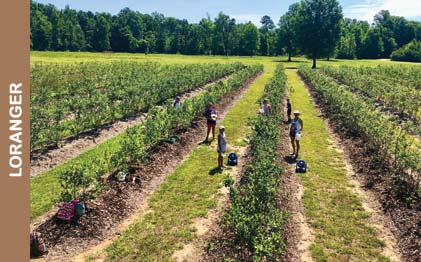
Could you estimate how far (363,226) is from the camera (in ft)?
36.3

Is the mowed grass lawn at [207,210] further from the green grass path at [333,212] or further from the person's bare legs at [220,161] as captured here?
the person's bare legs at [220,161]

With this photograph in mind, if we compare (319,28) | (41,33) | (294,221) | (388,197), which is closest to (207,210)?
(294,221)

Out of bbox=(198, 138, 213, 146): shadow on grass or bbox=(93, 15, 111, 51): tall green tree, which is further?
bbox=(93, 15, 111, 51): tall green tree

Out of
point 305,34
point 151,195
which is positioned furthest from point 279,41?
point 151,195

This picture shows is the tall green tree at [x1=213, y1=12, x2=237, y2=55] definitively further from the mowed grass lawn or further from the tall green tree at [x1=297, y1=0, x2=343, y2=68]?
the mowed grass lawn

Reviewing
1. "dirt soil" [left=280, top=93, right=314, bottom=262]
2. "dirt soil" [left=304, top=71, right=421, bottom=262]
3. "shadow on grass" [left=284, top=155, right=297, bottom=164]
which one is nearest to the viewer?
"dirt soil" [left=280, top=93, right=314, bottom=262]

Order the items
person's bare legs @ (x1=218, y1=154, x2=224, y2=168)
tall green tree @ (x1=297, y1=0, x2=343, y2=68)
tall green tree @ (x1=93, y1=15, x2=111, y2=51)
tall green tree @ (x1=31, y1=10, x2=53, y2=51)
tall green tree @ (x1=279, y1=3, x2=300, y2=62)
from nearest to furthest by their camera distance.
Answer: person's bare legs @ (x1=218, y1=154, x2=224, y2=168) < tall green tree @ (x1=297, y1=0, x2=343, y2=68) < tall green tree @ (x1=279, y1=3, x2=300, y2=62) < tall green tree @ (x1=31, y1=10, x2=53, y2=51) < tall green tree @ (x1=93, y1=15, x2=111, y2=51)

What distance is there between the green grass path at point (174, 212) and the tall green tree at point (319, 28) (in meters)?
63.1

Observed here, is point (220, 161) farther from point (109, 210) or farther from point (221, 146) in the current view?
point (109, 210)

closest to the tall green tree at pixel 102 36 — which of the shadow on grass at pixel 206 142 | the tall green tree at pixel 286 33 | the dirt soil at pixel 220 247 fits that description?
the tall green tree at pixel 286 33

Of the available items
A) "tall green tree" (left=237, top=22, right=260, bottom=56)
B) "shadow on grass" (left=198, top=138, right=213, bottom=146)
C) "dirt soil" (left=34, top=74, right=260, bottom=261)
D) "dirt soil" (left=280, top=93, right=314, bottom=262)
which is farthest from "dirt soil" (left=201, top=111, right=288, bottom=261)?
"tall green tree" (left=237, top=22, right=260, bottom=56)

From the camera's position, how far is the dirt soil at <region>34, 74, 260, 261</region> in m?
9.66

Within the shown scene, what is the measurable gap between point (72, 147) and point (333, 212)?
11890 mm

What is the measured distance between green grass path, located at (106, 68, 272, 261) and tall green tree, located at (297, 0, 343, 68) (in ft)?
207
